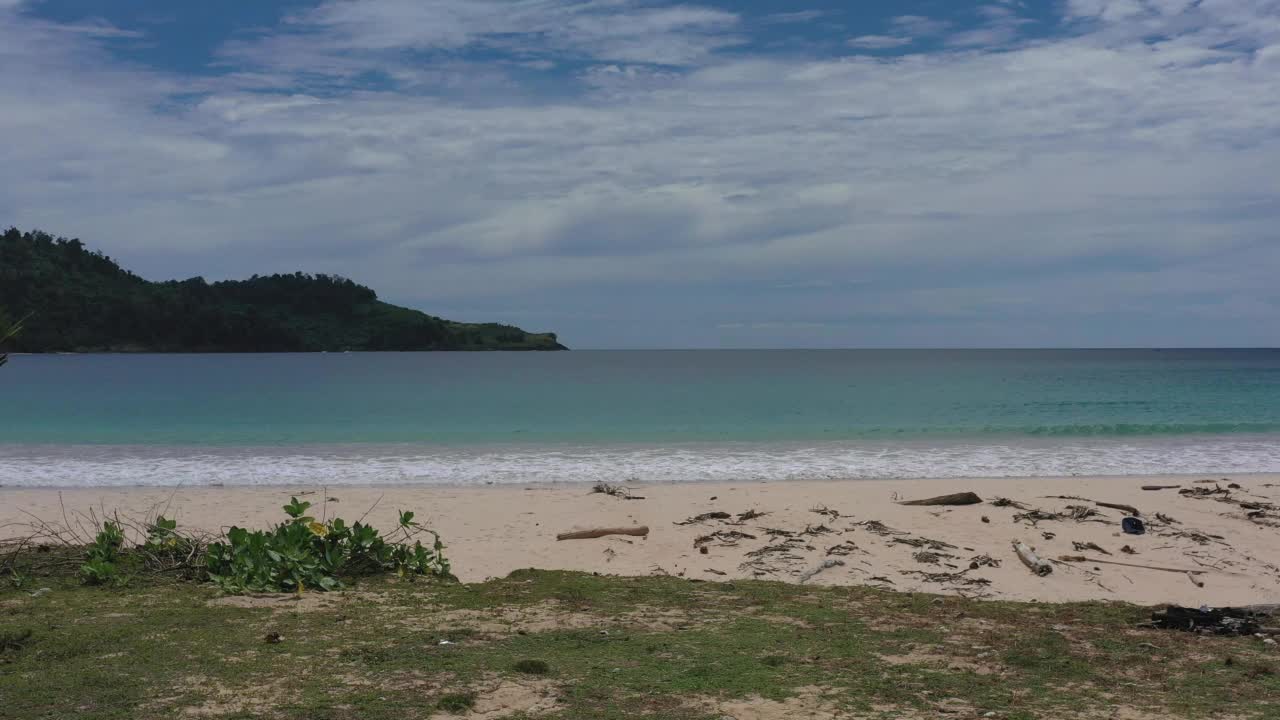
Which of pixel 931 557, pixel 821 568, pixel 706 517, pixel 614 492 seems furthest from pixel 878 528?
pixel 614 492

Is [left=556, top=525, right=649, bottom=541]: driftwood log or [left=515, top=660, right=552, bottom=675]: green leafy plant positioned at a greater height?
[left=515, top=660, right=552, bottom=675]: green leafy plant

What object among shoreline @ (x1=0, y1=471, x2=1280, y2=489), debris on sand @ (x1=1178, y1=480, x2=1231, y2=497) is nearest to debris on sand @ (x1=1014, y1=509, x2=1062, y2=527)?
debris on sand @ (x1=1178, y1=480, x2=1231, y2=497)

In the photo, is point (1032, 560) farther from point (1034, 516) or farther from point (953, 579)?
point (1034, 516)

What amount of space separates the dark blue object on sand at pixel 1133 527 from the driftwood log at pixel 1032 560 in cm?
190

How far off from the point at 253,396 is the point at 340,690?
45967mm

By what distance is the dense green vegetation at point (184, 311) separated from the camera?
115250 millimetres

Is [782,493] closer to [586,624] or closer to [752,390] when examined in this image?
[586,624]

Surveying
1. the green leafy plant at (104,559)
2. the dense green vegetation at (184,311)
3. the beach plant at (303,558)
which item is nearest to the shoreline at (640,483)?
the beach plant at (303,558)

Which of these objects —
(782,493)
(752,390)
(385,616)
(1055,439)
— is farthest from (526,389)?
(385,616)

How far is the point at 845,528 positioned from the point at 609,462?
9.68m

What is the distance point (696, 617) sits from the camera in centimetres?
649

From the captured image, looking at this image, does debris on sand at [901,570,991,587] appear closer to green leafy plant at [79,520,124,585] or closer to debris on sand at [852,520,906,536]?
debris on sand at [852,520,906,536]

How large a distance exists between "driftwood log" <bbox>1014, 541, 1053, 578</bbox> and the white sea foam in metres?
7.84

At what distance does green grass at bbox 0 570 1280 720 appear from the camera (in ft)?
15.3
